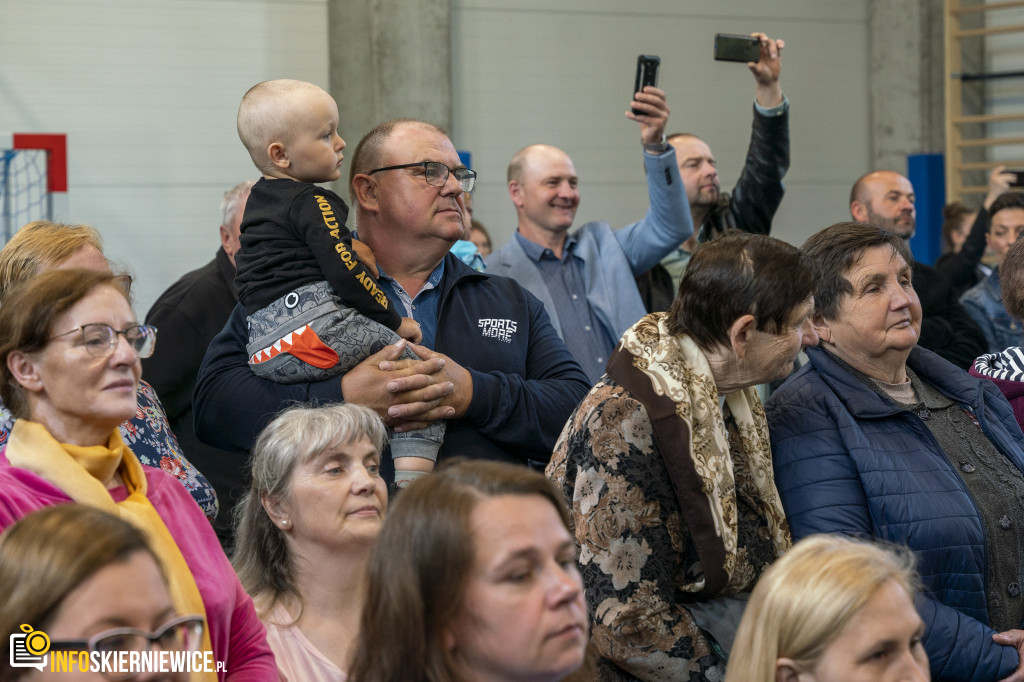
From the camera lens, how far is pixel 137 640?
4.48 feet

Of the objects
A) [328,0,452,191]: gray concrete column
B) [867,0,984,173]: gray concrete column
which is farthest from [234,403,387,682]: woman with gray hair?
[867,0,984,173]: gray concrete column

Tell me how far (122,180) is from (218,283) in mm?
2549

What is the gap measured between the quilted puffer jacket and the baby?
0.81 m

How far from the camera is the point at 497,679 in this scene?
1406 millimetres

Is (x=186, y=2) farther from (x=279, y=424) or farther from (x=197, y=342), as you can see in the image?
(x=279, y=424)

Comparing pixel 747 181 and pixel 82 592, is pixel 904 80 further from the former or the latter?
pixel 82 592

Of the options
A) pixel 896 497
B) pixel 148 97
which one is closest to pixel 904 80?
pixel 148 97

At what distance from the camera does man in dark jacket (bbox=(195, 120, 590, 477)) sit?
2.44 meters

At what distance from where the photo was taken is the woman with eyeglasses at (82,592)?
52.3 inches

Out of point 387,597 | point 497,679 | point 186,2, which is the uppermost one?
point 186,2

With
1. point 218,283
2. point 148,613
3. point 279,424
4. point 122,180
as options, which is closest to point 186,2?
point 122,180

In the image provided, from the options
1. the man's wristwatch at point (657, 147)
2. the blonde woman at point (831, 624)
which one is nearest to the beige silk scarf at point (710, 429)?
the blonde woman at point (831, 624)

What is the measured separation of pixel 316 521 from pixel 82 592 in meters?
0.91

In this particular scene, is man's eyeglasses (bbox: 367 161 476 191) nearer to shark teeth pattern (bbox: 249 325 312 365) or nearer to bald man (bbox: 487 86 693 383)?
shark teeth pattern (bbox: 249 325 312 365)
